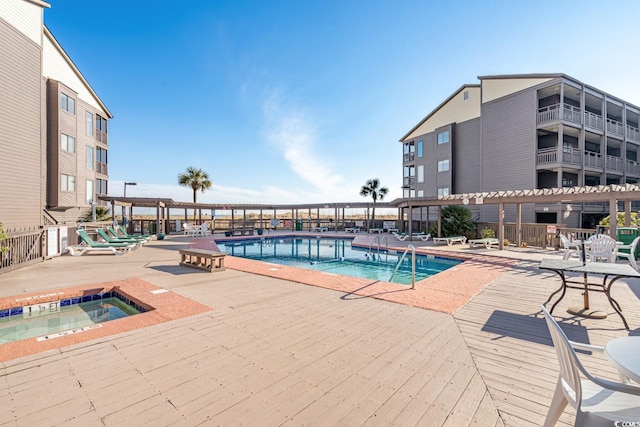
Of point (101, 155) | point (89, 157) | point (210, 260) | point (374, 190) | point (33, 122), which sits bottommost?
point (210, 260)

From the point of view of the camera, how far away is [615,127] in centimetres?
1842

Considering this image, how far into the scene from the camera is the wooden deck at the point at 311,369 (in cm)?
212

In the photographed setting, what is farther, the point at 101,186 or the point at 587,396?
the point at 101,186

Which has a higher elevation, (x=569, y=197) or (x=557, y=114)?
(x=557, y=114)

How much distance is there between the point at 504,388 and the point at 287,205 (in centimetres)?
2328

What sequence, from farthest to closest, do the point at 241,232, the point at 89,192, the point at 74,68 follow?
the point at 241,232 < the point at 89,192 < the point at 74,68

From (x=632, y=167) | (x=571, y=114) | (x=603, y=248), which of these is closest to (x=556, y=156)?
(x=571, y=114)

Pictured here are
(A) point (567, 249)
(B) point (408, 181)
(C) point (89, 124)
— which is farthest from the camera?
(B) point (408, 181)

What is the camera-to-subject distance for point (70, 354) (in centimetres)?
301

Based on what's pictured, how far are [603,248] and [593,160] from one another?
1476 centimetres

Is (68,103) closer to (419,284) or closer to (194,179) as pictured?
(194,179)

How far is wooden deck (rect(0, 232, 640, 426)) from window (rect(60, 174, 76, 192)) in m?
16.2

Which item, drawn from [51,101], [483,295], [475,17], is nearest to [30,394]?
[483,295]

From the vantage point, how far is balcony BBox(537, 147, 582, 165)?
52.3 feet
